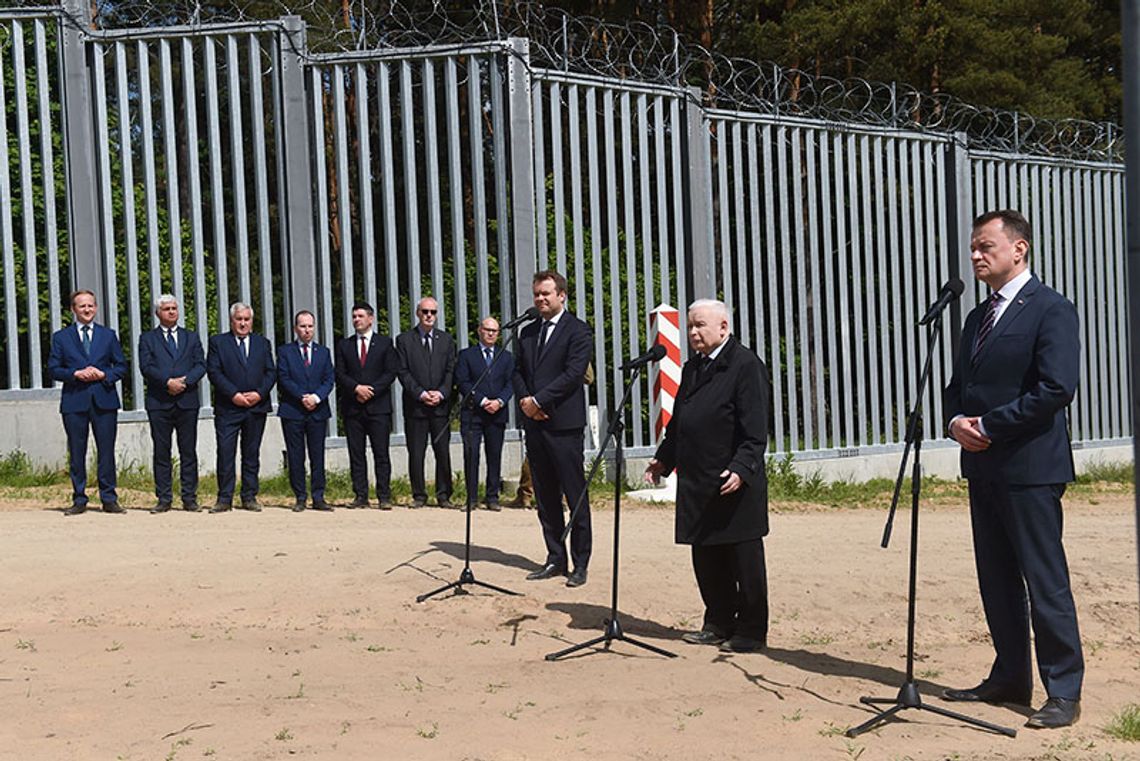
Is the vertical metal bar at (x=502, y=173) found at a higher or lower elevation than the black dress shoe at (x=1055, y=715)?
higher

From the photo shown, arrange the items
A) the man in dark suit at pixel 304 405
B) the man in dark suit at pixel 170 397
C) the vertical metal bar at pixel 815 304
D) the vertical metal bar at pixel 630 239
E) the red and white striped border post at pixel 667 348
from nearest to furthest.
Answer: the man in dark suit at pixel 170 397
the man in dark suit at pixel 304 405
the red and white striped border post at pixel 667 348
the vertical metal bar at pixel 630 239
the vertical metal bar at pixel 815 304

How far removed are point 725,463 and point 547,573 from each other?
7.00 ft

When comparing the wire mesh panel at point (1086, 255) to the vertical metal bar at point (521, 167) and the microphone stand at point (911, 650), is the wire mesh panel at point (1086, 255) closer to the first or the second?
the vertical metal bar at point (521, 167)

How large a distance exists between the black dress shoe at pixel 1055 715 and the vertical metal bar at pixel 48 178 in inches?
466

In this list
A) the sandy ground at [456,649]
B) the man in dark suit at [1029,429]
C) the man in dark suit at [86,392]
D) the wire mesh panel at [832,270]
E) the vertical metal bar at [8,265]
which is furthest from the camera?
the wire mesh panel at [832,270]

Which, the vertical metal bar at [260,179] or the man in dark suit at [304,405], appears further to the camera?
the vertical metal bar at [260,179]

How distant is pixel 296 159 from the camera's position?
620 inches

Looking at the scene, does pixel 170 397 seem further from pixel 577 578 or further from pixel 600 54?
pixel 600 54

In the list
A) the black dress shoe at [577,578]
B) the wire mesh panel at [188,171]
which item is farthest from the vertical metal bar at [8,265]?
the black dress shoe at [577,578]

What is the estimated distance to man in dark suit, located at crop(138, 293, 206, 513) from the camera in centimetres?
1275

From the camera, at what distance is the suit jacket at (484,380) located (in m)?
13.4

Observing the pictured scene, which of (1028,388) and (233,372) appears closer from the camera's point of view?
(1028,388)

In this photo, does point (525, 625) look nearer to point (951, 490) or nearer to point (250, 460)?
point (250, 460)

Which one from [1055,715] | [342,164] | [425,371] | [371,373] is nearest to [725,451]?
[1055,715]
